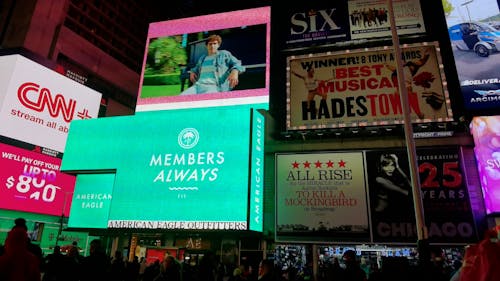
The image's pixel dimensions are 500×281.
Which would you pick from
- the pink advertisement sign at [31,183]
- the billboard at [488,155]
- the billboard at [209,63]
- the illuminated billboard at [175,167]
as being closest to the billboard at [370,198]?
the billboard at [488,155]

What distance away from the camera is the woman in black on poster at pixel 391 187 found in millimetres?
15312

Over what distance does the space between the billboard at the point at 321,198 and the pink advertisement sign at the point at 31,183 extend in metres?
13.3

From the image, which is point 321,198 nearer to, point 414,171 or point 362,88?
point 362,88

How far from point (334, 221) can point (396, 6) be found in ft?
36.0

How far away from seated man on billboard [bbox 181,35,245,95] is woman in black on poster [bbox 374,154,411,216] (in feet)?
26.4

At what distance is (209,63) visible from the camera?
65.9 ft

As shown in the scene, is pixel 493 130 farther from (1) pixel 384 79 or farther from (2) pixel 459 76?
(1) pixel 384 79

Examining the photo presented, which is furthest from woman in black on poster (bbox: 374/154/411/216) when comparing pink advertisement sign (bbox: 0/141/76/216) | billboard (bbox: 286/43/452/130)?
pink advertisement sign (bbox: 0/141/76/216)

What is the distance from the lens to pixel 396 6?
18766mm

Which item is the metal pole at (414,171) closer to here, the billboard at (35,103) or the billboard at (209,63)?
the billboard at (209,63)

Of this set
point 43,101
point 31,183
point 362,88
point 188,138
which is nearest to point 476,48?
point 362,88

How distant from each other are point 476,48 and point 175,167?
45.6 feet

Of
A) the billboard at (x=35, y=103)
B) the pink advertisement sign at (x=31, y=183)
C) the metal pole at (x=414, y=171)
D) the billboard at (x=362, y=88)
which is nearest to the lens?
the metal pole at (x=414, y=171)

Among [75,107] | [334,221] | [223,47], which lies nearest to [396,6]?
[223,47]
